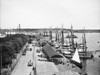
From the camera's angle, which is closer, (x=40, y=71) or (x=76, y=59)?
(x=40, y=71)

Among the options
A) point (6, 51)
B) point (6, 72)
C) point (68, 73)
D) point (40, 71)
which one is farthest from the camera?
point (6, 51)

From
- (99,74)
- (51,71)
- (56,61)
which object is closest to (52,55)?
(56,61)

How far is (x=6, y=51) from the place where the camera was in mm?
34812

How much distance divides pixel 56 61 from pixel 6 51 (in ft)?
39.1

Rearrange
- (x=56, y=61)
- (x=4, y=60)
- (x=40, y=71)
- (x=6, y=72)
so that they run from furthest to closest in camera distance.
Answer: (x=56, y=61) < (x=4, y=60) < (x=6, y=72) < (x=40, y=71)

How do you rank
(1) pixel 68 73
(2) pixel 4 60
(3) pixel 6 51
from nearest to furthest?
(1) pixel 68 73, (2) pixel 4 60, (3) pixel 6 51

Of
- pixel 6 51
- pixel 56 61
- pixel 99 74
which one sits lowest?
pixel 99 74

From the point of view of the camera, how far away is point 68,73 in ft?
79.5

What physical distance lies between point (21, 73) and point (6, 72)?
11.2ft

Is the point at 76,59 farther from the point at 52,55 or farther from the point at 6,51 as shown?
the point at 6,51

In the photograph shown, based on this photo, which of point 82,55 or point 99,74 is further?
point 82,55

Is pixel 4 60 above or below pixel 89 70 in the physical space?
above

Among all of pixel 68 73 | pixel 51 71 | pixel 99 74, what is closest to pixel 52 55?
pixel 99 74

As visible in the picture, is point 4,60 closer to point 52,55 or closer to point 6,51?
point 6,51
